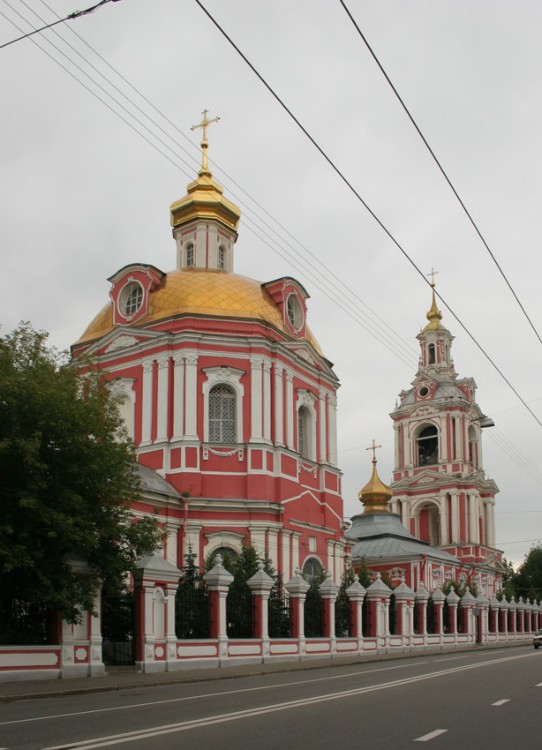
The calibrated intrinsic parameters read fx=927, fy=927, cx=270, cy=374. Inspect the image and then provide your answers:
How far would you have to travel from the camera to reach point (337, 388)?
38.8m

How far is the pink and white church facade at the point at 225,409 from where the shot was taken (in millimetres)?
32219

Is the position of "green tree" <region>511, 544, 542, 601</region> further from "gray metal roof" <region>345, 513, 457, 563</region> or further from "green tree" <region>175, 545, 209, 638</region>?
"green tree" <region>175, 545, 209, 638</region>

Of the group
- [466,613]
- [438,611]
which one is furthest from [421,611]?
[466,613]

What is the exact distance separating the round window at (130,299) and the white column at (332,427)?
28.8 feet

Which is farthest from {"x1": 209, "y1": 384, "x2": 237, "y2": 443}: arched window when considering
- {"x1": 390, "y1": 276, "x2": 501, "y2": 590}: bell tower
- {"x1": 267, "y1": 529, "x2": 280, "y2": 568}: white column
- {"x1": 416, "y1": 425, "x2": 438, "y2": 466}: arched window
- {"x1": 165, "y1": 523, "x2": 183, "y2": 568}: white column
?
{"x1": 416, "y1": 425, "x2": 438, "y2": 466}: arched window

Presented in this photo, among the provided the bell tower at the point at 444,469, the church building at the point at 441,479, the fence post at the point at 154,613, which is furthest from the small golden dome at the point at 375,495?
the fence post at the point at 154,613

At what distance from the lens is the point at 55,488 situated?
61.9ft

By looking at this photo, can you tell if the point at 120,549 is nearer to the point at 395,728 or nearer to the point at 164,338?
the point at 395,728

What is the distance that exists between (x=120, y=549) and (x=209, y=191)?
75.2 feet

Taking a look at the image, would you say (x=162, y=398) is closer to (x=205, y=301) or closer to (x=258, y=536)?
(x=205, y=301)

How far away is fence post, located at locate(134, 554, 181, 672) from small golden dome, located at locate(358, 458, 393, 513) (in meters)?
40.1

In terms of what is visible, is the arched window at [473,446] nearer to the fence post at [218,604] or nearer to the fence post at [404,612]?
the fence post at [404,612]

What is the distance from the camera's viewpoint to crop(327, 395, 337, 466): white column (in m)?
37.8

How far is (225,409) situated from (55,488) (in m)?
15.3
